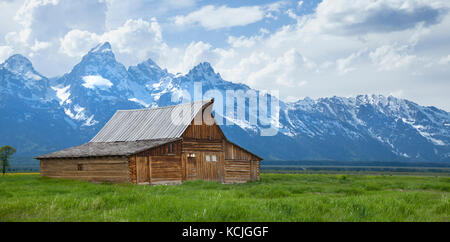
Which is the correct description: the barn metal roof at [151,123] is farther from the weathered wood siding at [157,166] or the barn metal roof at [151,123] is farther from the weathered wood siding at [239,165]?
the weathered wood siding at [239,165]

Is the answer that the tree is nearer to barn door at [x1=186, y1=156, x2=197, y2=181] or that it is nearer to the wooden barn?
the wooden barn

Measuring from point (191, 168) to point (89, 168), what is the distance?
9.68 metres

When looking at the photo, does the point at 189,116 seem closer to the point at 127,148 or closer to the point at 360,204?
the point at 127,148

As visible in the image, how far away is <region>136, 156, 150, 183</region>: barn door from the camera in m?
40.2

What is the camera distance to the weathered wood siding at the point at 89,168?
40.5 metres

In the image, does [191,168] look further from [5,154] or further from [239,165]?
[5,154]

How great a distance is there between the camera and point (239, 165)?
166 feet

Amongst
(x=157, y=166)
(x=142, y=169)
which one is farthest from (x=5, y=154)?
(x=142, y=169)

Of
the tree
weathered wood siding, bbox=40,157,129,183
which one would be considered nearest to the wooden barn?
weathered wood siding, bbox=40,157,129,183

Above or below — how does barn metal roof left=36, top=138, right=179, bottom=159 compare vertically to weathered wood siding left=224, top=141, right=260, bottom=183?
above

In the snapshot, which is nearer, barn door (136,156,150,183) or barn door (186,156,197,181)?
barn door (136,156,150,183)

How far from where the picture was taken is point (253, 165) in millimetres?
52094
